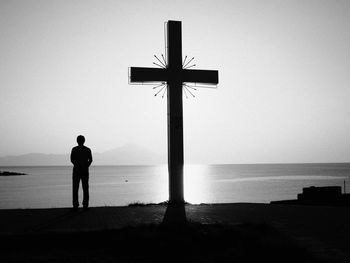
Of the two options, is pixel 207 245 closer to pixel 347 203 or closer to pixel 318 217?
pixel 318 217

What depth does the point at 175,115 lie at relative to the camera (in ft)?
38.2

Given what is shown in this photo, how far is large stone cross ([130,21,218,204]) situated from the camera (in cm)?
1148

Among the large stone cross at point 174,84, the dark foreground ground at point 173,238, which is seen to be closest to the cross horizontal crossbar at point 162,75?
the large stone cross at point 174,84

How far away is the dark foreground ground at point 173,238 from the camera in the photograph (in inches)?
Answer: 225

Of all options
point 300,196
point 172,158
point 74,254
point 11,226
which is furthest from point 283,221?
point 300,196

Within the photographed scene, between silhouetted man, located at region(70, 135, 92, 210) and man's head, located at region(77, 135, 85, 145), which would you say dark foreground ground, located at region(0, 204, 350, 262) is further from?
man's head, located at region(77, 135, 85, 145)

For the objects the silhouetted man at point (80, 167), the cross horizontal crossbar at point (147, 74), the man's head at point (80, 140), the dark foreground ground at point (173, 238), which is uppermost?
the cross horizontal crossbar at point (147, 74)

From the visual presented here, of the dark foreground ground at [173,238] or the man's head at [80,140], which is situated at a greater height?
the man's head at [80,140]

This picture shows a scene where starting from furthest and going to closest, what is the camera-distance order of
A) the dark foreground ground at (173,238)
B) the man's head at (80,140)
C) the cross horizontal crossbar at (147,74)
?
the cross horizontal crossbar at (147,74) < the man's head at (80,140) < the dark foreground ground at (173,238)

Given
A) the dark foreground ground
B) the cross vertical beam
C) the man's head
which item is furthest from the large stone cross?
the man's head

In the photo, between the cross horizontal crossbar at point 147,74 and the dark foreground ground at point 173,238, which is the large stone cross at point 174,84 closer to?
the cross horizontal crossbar at point 147,74

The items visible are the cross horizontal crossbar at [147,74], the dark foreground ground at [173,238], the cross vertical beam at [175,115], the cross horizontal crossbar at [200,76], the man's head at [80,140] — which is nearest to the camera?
the dark foreground ground at [173,238]

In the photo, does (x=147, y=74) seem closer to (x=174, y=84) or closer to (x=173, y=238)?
(x=174, y=84)

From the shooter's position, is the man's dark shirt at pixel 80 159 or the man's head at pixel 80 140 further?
the man's head at pixel 80 140
